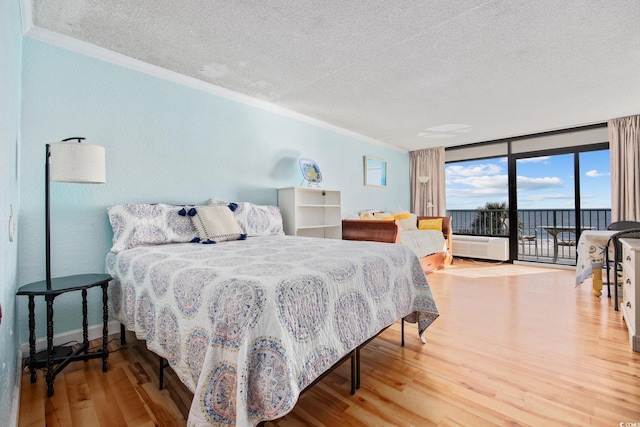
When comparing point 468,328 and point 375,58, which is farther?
point 375,58

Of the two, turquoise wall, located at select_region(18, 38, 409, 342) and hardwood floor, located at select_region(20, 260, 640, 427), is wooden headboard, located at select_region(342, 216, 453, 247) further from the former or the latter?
hardwood floor, located at select_region(20, 260, 640, 427)

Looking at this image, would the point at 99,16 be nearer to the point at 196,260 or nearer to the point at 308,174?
→ the point at 196,260

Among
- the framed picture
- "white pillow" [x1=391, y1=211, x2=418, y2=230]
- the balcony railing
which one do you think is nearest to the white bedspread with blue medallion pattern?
"white pillow" [x1=391, y1=211, x2=418, y2=230]

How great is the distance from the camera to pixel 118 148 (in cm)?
251

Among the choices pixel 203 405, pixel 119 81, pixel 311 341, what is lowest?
pixel 203 405

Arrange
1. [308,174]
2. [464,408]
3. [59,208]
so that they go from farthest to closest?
[308,174], [59,208], [464,408]

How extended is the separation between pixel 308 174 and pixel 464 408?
3.21 meters

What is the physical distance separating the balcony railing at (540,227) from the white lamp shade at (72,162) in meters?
6.14

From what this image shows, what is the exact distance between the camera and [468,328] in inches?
97.4

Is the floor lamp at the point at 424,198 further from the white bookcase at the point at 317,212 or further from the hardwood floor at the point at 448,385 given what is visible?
the hardwood floor at the point at 448,385

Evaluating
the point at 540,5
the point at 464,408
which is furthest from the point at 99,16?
the point at 464,408

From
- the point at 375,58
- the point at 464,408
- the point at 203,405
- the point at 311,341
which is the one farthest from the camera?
the point at 375,58

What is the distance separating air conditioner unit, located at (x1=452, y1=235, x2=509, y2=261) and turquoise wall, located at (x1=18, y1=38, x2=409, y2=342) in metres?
4.01

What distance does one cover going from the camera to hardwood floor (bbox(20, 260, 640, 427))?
4.63 feet
